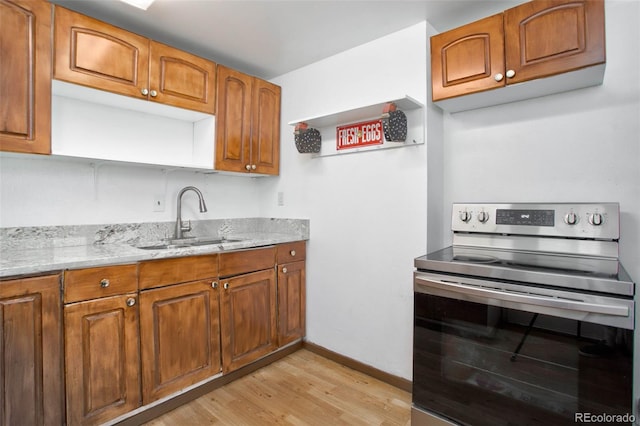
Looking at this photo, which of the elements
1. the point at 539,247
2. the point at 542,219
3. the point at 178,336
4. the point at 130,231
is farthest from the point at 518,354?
the point at 130,231

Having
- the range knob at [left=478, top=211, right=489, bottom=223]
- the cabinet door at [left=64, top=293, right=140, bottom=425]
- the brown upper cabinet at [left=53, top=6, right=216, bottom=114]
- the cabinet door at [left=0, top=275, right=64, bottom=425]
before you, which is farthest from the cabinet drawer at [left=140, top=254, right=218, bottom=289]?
the range knob at [left=478, top=211, right=489, bottom=223]

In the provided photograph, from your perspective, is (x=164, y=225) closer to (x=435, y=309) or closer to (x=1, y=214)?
(x=1, y=214)

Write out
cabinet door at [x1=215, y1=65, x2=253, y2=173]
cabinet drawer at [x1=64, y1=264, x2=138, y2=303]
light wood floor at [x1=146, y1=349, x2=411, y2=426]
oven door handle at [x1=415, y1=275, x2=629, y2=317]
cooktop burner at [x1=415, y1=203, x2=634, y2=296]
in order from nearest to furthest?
oven door handle at [x1=415, y1=275, x2=629, y2=317] → cooktop burner at [x1=415, y1=203, x2=634, y2=296] → cabinet drawer at [x1=64, y1=264, x2=138, y2=303] → light wood floor at [x1=146, y1=349, x2=411, y2=426] → cabinet door at [x1=215, y1=65, x2=253, y2=173]

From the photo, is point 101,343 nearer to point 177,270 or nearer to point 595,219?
point 177,270

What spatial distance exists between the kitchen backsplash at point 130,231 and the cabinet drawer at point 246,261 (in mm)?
374

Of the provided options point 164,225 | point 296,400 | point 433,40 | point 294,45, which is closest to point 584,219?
point 433,40

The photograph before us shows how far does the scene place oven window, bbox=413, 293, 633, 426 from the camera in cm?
112

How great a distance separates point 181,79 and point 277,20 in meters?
0.73

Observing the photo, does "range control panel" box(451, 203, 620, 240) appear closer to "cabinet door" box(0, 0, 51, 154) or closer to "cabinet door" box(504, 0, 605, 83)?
"cabinet door" box(504, 0, 605, 83)

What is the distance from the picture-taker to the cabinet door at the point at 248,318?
2041 mm

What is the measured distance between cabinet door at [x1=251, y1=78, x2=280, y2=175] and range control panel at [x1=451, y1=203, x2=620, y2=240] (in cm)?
152

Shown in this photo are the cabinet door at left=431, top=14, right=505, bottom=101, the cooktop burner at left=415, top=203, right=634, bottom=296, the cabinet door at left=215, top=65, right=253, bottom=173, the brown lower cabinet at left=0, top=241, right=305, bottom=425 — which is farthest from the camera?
the cabinet door at left=215, top=65, right=253, bottom=173

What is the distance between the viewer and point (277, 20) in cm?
196

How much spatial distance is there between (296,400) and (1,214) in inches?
77.2
